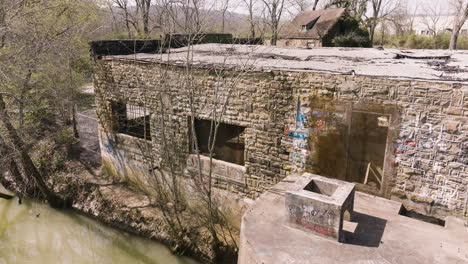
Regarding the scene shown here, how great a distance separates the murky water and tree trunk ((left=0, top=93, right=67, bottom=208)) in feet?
1.14

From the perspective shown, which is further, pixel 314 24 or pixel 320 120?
pixel 314 24

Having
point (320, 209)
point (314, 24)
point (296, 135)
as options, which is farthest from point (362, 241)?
point (314, 24)

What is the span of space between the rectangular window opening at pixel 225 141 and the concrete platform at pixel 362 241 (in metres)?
2.73

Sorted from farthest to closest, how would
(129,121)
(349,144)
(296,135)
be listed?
1. (129,121)
2. (296,135)
3. (349,144)

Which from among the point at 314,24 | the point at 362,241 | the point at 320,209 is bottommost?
the point at 362,241

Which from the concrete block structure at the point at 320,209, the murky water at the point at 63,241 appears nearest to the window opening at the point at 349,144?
the concrete block structure at the point at 320,209

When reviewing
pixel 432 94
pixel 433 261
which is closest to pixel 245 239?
pixel 433 261

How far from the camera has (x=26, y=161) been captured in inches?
396

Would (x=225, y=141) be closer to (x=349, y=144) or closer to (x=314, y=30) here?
(x=349, y=144)

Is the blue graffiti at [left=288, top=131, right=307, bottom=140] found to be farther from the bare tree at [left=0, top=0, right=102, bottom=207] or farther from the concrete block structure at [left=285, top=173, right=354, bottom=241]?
the bare tree at [left=0, top=0, right=102, bottom=207]

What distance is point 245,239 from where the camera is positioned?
498 centimetres

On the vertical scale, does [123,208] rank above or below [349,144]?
below

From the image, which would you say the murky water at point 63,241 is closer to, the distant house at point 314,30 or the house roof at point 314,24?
the distant house at point 314,30

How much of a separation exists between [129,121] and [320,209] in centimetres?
759
